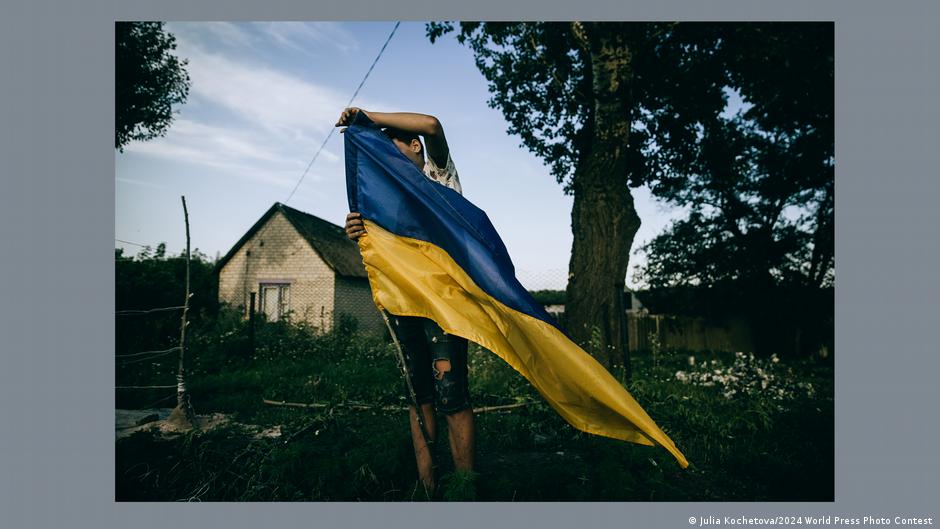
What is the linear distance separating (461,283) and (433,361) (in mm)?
430

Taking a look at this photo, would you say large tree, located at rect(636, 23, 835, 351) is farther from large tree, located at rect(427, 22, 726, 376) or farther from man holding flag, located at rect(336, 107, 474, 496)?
man holding flag, located at rect(336, 107, 474, 496)

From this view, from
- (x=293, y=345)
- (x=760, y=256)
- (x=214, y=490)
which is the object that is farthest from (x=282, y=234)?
(x=760, y=256)

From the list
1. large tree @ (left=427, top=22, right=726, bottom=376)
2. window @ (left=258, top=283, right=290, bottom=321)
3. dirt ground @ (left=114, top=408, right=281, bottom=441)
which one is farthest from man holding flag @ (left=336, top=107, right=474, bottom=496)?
window @ (left=258, top=283, right=290, bottom=321)

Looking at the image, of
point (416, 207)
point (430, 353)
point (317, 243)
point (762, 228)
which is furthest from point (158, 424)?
point (762, 228)

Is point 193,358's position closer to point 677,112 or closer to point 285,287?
point 285,287

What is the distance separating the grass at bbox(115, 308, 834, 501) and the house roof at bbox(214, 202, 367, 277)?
10.3 meters

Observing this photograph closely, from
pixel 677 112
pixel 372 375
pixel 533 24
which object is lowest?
pixel 372 375

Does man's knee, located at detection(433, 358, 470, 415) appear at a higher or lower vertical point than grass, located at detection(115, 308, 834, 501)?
higher

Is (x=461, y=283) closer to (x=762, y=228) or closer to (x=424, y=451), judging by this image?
(x=424, y=451)

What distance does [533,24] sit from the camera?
8.45 metres

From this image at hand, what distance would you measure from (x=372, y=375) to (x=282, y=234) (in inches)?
436

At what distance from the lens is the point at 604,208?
6.02 m

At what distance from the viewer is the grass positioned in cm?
235

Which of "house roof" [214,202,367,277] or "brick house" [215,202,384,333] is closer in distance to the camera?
"brick house" [215,202,384,333]
